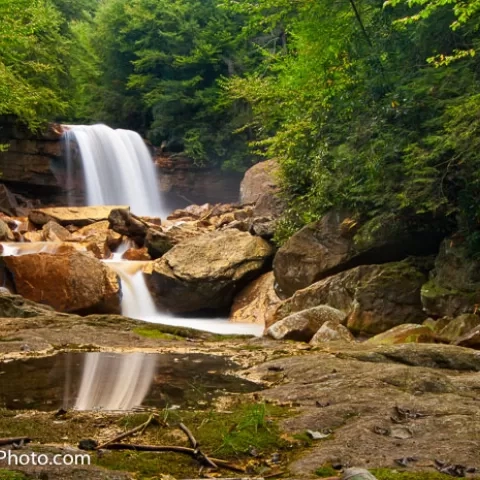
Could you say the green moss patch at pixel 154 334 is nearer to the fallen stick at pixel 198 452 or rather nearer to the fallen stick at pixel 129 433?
the fallen stick at pixel 129 433

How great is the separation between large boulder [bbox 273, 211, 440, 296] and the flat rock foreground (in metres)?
4.96

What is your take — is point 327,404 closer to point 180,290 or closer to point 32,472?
point 32,472

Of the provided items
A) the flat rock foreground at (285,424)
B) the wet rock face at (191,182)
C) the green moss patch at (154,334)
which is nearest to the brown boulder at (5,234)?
the green moss patch at (154,334)

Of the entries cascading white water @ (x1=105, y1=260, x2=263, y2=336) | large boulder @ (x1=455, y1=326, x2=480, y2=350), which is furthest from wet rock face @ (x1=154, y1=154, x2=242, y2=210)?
large boulder @ (x1=455, y1=326, x2=480, y2=350)

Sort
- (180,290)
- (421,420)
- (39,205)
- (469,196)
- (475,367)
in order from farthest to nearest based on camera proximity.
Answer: (39,205) < (180,290) < (469,196) < (475,367) < (421,420)

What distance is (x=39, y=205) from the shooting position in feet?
86.9

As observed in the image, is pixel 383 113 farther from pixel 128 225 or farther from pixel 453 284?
pixel 128 225

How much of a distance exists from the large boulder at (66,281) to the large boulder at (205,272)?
1.51 meters

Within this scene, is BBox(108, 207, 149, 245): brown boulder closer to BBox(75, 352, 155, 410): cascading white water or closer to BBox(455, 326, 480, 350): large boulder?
BBox(75, 352, 155, 410): cascading white water

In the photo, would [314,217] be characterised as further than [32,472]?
Yes

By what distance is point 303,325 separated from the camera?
10.3 meters

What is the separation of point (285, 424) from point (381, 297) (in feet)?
24.0

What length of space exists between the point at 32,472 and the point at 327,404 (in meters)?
2.54

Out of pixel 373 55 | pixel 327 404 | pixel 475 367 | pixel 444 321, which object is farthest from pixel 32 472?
pixel 373 55
